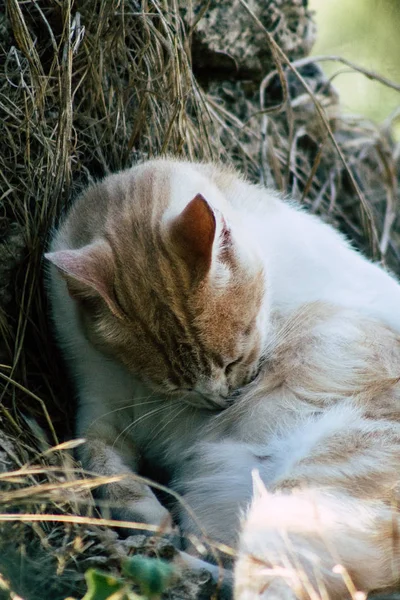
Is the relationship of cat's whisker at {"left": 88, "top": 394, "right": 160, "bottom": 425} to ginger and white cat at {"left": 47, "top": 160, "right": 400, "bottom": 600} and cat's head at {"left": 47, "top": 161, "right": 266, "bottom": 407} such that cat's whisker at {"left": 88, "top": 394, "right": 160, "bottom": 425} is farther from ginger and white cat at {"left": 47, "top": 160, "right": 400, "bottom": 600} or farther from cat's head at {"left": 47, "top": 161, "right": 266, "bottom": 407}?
cat's head at {"left": 47, "top": 161, "right": 266, "bottom": 407}

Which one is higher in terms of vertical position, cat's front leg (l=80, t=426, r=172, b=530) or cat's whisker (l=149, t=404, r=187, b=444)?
cat's whisker (l=149, t=404, r=187, b=444)

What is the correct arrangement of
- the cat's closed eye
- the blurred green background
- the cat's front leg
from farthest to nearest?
the blurred green background < the cat's closed eye < the cat's front leg

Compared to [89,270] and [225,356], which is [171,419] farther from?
[89,270]

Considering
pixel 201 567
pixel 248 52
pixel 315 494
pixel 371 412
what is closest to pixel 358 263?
pixel 371 412

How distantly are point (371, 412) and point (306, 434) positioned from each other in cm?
21

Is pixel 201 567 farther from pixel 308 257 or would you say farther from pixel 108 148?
pixel 108 148

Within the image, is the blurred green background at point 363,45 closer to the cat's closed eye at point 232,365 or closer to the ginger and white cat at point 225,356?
the ginger and white cat at point 225,356

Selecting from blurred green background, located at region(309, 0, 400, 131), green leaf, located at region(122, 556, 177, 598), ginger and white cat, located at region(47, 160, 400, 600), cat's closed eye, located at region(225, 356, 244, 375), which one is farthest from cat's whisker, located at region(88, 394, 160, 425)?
blurred green background, located at region(309, 0, 400, 131)

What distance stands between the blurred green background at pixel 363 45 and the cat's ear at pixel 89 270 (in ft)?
6.14

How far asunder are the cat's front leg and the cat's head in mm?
285

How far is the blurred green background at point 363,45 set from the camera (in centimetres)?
364

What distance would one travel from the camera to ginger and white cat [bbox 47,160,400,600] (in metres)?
2.28

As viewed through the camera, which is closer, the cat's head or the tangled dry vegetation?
the tangled dry vegetation

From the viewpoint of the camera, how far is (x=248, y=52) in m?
4.07
